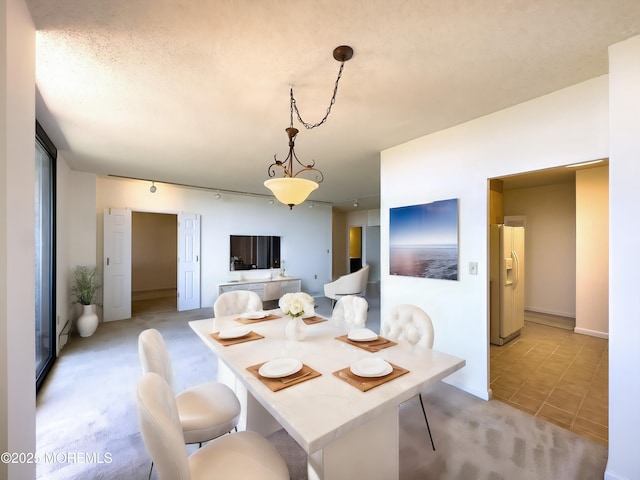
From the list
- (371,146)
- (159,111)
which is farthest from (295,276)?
(159,111)

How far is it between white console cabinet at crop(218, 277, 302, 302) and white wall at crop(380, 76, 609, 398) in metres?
3.42

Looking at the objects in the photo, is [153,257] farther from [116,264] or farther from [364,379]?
[364,379]

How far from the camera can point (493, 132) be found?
8.06 ft

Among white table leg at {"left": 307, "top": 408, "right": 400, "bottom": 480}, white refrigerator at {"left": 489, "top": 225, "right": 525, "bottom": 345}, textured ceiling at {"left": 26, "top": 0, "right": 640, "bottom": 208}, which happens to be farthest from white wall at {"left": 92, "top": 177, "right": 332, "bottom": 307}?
white table leg at {"left": 307, "top": 408, "right": 400, "bottom": 480}

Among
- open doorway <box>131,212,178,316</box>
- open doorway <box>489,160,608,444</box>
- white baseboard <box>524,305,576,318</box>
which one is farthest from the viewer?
open doorway <box>131,212,178,316</box>

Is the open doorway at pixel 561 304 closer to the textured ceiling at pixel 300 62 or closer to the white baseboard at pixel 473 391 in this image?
the white baseboard at pixel 473 391

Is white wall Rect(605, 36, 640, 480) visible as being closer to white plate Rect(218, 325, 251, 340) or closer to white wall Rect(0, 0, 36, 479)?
white plate Rect(218, 325, 251, 340)

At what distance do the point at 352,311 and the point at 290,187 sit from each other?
1288 millimetres

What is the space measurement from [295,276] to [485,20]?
6290 mm

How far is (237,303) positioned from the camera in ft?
9.34

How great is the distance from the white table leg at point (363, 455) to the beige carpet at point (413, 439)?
0.46m

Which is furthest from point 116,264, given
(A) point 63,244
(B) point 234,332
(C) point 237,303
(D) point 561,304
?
(D) point 561,304

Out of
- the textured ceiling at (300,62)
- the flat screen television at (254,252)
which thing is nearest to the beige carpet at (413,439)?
the textured ceiling at (300,62)

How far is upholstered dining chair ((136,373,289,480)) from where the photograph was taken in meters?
0.93
